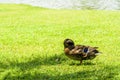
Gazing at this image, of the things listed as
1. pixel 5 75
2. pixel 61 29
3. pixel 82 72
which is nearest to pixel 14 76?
pixel 5 75

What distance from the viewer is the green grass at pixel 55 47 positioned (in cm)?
1186

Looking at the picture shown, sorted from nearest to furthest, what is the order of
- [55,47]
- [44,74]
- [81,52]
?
1. [44,74]
2. [81,52]
3. [55,47]

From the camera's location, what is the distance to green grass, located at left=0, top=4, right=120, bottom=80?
38.9ft

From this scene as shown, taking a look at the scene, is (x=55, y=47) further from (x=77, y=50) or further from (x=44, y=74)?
(x=44, y=74)

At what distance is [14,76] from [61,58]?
283 cm

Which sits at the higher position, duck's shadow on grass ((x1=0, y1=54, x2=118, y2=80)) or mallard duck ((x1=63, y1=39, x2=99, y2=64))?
mallard duck ((x1=63, y1=39, x2=99, y2=64))

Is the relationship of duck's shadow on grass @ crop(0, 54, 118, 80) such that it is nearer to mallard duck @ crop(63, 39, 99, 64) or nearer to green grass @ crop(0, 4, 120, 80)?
green grass @ crop(0, 4, 120, 80)

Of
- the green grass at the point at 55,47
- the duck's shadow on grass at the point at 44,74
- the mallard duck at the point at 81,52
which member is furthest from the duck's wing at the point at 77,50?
the duck's shadow on grass at the point at 44,74

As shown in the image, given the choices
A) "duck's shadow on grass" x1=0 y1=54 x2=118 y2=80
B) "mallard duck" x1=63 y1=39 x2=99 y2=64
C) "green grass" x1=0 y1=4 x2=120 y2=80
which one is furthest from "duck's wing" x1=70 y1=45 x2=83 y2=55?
"duck's shadow on grass" x1=0 y1=54 x2=118 y2=80

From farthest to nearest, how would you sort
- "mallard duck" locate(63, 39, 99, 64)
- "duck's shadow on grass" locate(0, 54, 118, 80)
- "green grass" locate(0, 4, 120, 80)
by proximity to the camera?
"mallard duck" locate(63, 39, 99, 64) → "green grass" locate(0, 4, 120, 80) → "duck's shadow on grass" locate(0, 54, 118, 80)

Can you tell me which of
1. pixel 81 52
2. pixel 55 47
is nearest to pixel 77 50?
pixel 81 52

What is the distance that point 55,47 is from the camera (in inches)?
649

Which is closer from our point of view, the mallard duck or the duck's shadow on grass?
the duck's shadow on grass

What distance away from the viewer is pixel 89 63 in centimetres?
1323
